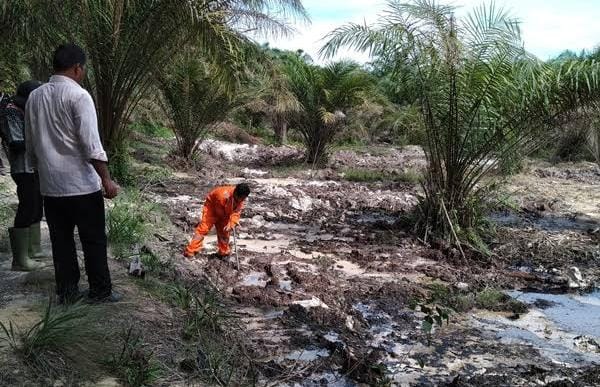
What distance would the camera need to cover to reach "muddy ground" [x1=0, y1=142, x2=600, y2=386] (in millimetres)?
4188

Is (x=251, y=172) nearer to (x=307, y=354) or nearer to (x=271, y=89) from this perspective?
(x=271, y=89)

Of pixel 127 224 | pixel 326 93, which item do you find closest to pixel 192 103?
pixel 326 93

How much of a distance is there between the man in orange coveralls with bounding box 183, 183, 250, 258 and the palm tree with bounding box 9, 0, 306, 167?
2161 millimetres

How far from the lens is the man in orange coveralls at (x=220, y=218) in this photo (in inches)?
269

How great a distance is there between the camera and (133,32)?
346 inches

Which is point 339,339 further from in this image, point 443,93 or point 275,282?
point 443,93

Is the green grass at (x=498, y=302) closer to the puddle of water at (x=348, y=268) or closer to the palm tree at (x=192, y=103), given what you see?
the puddle of water at (x=348, y=268)

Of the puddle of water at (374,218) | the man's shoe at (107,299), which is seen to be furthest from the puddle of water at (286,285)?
the puddle of water at (374,218)

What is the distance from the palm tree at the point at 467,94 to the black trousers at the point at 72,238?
5258 mm

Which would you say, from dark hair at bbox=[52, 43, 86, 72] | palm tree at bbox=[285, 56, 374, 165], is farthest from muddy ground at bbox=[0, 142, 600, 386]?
palm tree at bbox=[285, 56, 374, 165]

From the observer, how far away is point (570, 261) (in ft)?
25.5

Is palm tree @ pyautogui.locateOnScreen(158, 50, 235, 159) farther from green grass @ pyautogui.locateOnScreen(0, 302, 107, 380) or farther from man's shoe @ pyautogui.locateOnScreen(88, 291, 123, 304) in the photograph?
green grass @ pyautogui.locateOnScreen(0, 302, 107, 380)

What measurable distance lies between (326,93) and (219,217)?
399 inches

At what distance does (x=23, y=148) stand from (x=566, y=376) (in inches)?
173
